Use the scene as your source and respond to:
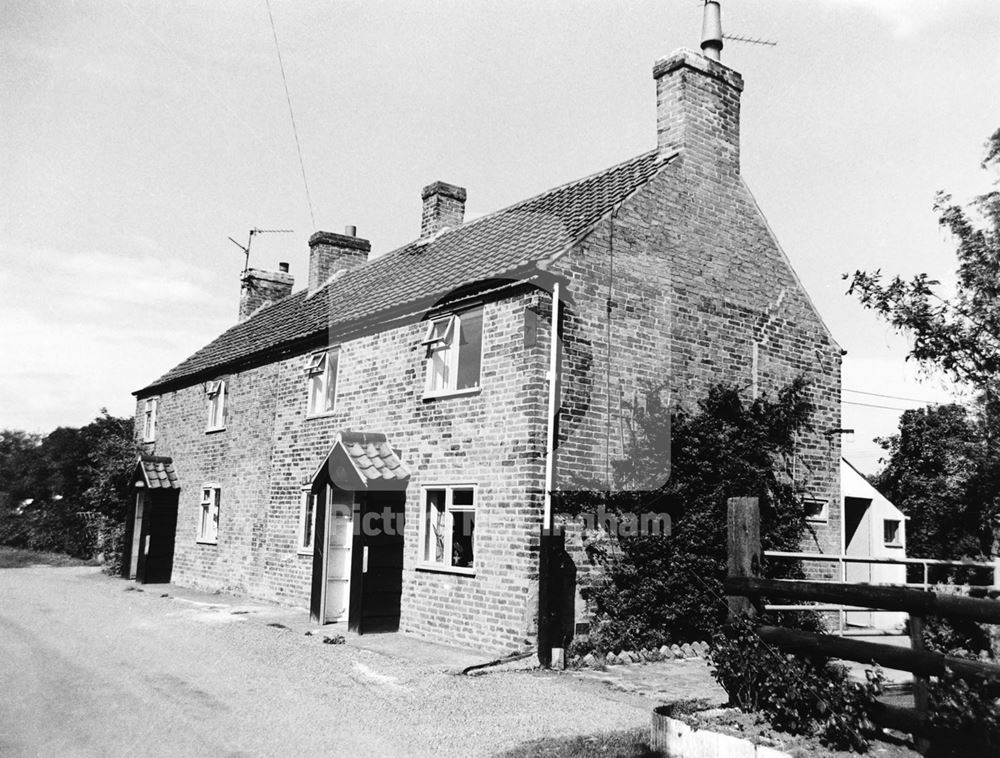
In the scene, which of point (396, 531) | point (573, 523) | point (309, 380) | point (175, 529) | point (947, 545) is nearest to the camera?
point (573, 523)

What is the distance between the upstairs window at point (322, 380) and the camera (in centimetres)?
1844

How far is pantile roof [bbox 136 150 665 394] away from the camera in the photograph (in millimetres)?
14492

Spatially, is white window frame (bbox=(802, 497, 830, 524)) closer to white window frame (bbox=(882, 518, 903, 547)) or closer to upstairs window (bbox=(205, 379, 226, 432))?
white window frame (bbox=(882, 518, 903, 547))

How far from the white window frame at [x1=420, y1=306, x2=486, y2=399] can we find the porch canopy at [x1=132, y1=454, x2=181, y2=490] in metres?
13.1

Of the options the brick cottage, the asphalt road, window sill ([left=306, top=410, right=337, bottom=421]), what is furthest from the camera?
window sill ([left=306, top=410, right=337, bottom=421])

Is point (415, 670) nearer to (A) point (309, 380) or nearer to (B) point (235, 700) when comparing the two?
(B) point (235, 700)

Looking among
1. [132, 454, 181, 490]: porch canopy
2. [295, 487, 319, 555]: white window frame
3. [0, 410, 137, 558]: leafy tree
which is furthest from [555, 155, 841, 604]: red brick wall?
[0, 410, 137, 558]: leafy tree

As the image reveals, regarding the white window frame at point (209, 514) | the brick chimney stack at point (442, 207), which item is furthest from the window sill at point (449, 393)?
the white window frame at point (209, 514)

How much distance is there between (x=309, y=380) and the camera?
19188 millimetres

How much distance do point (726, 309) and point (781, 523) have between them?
4.07 metres

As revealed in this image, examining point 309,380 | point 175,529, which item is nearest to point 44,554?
point 175,529

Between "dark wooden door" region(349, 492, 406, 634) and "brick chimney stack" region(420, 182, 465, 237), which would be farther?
"brick chimney stack" region(420, 182, 465, 237)

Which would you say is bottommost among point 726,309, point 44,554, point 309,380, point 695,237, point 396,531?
point 44,554

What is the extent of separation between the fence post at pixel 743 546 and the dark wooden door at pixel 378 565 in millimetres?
8768
